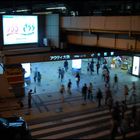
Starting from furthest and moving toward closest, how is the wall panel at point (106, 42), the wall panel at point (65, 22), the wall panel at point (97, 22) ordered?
the wall panel at point (65, 22) → the wall panel at point (106, 42) → the wall panel at point (97, 22)

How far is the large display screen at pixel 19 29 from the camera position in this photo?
2189cm

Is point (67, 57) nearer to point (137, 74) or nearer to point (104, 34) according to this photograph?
point (104, 34)

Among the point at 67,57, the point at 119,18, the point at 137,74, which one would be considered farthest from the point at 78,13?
the point at 137,74

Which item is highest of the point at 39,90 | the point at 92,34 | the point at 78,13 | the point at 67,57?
the point at 78,13

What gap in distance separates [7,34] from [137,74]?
17051 millimetres

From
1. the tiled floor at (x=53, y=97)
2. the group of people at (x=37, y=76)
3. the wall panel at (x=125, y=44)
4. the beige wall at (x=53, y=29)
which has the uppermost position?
the beige wall at (x=53, y=29)

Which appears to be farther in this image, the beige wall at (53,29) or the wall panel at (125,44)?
the beige wall at (53,29)

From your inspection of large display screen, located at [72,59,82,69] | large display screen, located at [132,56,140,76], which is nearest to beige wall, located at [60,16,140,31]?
large display screen, located at [72,59,82,69]

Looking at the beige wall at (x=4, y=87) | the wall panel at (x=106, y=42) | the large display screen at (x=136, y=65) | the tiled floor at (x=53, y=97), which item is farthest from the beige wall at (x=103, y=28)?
the large display screen at (x=136, y=65)

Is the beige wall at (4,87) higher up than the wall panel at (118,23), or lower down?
lower down

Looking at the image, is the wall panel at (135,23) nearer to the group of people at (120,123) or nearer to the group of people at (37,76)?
the group of people at (120,123)

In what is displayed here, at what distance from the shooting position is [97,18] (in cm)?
2077

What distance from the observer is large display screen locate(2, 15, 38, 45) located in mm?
21891

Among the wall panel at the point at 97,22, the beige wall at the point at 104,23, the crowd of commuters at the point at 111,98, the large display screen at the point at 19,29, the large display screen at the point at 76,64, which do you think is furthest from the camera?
the large display screen at the point at 76,64
